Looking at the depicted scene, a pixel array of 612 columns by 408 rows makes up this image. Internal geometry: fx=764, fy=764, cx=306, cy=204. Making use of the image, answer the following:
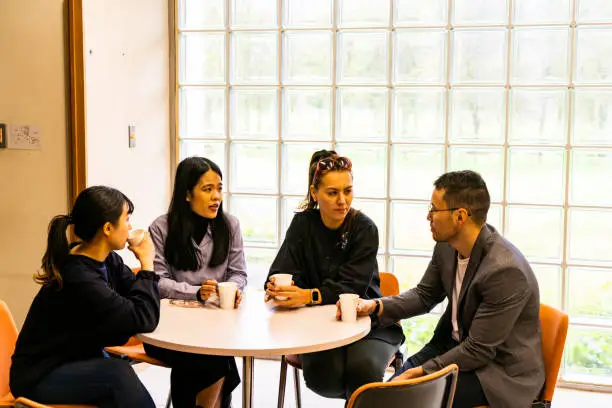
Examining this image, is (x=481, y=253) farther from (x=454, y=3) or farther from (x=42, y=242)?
(x=42, y=242)

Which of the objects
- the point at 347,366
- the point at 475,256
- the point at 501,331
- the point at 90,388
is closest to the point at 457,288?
the point at 475,256

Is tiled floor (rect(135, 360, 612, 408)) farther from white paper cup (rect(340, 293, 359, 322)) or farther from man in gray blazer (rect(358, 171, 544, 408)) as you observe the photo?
man in gray blazer (rect(358, 171, 544, 408))

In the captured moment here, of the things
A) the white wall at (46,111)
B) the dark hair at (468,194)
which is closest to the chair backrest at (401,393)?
the dark hair at (468,194)

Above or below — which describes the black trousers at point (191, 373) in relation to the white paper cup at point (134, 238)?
below

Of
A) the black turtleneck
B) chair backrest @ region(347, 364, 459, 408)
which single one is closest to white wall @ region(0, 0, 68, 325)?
the black turtleneck

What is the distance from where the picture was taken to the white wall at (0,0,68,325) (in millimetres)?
3633

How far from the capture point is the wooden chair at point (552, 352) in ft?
8.14

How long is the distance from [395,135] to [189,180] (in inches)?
54.2

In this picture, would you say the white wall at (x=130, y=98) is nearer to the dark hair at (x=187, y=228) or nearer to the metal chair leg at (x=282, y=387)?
the dark hair at (x=187, y=228)

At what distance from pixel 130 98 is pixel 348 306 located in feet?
6.48

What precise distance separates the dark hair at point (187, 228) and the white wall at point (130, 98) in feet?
2.46

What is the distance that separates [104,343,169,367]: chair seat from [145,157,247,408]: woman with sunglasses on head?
1.0 inches

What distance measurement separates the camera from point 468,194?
2.57 m

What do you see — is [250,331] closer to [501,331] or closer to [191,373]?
[191,373]
